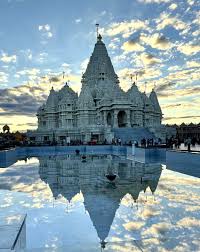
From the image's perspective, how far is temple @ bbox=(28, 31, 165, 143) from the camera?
5953 centimetres

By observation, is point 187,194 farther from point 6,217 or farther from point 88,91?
point 88,91

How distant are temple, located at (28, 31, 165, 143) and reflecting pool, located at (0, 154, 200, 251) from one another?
37790mm

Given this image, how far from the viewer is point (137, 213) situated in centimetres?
1031

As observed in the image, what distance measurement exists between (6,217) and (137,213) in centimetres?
393

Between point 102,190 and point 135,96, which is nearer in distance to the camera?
point 102,190

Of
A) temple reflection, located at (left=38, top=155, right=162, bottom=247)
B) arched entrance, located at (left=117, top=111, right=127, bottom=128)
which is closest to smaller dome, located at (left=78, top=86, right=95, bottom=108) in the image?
arched entrance, located at (left=117, top=111, right=127, bottom=128)

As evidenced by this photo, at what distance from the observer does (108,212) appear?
10.5 meters

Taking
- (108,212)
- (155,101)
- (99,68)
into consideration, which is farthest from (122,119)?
(108,212)

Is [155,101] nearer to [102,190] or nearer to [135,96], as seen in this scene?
[135,96]

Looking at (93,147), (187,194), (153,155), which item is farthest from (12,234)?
(93,147)

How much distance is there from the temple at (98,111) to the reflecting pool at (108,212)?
124 ft

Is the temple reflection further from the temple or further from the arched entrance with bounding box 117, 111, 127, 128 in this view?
the arched entrance with bounding box 117, 111, 127, 128

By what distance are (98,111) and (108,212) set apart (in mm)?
58447

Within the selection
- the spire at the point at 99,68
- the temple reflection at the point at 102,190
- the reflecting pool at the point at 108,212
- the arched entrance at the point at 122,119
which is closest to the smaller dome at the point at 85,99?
the spire at the point at 99,68
